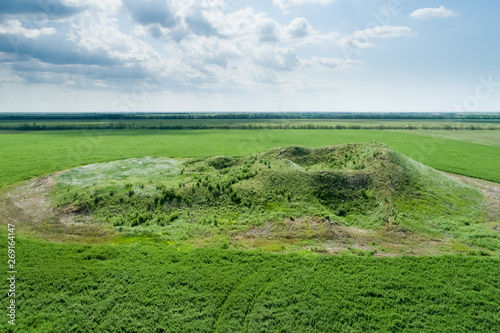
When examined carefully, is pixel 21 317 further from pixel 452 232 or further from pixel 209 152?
pixel 209 152

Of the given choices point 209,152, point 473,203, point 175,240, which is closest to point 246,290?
point 175,240

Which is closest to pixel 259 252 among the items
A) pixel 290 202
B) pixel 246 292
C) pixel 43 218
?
pixel 246 292

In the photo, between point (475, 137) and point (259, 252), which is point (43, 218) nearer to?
point (259, 252)

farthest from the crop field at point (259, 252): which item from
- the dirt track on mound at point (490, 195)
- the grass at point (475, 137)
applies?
the grass at point (475, 137)

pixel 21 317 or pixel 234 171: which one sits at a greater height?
pixel 234 171

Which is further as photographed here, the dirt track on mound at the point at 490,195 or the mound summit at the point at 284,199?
the dirt track on mound at the point at 490,195

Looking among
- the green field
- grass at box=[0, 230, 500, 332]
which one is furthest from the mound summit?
the green field

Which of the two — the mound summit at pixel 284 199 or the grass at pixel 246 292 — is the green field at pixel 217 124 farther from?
the grass at pixel 246 292
